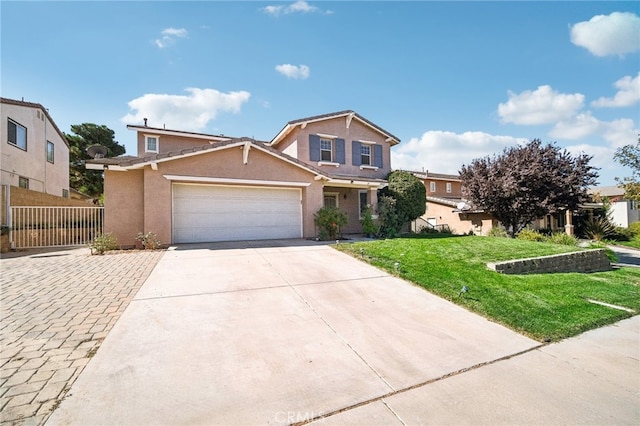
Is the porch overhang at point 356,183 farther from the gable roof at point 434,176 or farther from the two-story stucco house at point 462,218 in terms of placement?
the gable roof at point 434,176

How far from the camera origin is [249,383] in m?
2.56

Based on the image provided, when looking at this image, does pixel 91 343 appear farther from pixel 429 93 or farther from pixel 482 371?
pixel 429 93

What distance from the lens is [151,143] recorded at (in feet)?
54.1

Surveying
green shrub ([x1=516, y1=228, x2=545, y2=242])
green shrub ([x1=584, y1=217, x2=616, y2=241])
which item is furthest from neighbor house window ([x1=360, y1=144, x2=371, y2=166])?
green shrub ([x1=584, y1=217, x2=616, y2=241])

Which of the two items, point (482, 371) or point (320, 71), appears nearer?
point (482, 371)

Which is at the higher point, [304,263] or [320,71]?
[320,71]

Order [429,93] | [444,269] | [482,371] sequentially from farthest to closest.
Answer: [429,93]
[444,269]
[482,371]

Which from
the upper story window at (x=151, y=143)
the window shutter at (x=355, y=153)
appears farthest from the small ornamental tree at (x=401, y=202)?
the upper story window at (x=151, y=143)

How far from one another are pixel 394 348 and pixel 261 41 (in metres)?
10.3

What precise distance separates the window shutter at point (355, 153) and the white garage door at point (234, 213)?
17.1 ft

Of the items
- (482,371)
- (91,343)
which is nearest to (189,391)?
(91,343)

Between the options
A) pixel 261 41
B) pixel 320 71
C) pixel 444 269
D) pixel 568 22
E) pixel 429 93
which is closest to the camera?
pixel 444 269

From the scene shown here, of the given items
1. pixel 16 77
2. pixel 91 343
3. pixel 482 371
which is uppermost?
pixel 16 77

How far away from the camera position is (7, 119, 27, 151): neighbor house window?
14.3 m
